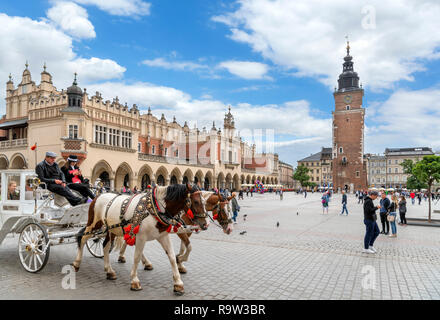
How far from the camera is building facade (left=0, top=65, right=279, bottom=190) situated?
28.5 meters

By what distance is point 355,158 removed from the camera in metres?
73.6

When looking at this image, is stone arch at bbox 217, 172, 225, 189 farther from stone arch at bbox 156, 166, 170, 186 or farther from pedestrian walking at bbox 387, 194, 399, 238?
pedestrian walking at bbox 387, 194, 399, 238

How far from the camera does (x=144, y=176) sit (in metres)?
39.2

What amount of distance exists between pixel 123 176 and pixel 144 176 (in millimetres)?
4690

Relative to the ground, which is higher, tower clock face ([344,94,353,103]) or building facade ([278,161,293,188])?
tower clock face ([344,94,353,103])

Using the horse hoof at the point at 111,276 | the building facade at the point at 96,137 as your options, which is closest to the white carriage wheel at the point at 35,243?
the horse hoof at the point at 111,276

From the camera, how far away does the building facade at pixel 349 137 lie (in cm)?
7325

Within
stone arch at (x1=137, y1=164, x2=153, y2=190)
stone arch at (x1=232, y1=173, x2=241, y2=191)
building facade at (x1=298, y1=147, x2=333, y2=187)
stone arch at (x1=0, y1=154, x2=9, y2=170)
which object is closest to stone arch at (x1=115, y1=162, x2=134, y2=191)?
stone arch at (x1=137, y1=164, x2=153, y2=190)

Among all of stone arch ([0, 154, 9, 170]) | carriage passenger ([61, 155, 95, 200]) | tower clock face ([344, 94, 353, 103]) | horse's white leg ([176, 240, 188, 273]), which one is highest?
tower clock face ([344, 94, 353, 103])

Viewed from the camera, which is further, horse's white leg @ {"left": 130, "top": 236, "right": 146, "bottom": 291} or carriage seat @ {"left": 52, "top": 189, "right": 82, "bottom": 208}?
carriage seat @ {"left": 52, "top": 189, "right": 82, "bottom": 208}

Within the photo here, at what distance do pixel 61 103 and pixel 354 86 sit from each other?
71079 mm

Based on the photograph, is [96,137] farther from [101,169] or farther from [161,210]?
[161,210]

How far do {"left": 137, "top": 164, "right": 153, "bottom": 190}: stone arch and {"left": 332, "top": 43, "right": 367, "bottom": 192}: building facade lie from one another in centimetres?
5141
